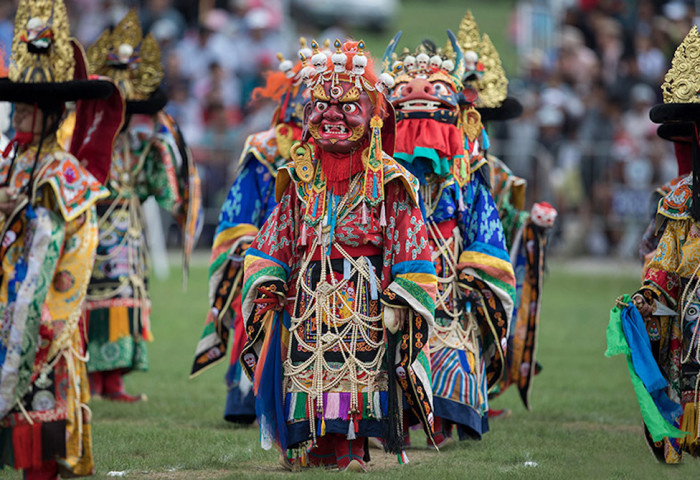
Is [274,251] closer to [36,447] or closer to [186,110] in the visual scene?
[36,447]

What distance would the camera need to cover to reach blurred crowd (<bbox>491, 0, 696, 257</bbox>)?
18.0m

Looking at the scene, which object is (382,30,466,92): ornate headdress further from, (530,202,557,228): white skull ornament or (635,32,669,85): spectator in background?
(635,32,669,85): spectator in background

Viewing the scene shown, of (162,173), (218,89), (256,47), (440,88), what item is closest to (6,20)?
(218,89)

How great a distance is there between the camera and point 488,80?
845 cm

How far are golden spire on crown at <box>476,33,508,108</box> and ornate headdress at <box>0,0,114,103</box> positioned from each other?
2.89m

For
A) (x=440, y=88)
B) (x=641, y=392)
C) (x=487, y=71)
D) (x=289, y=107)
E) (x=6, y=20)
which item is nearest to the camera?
(x=641, y=392)

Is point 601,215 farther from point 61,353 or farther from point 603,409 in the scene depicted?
point 61,353

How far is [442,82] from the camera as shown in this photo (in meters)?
7.52

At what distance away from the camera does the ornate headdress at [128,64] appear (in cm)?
928

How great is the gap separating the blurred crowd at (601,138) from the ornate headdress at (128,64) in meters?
9.87

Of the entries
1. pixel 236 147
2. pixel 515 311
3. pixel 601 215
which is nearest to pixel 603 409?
pixel 515 311

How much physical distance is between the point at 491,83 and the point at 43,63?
332 cm

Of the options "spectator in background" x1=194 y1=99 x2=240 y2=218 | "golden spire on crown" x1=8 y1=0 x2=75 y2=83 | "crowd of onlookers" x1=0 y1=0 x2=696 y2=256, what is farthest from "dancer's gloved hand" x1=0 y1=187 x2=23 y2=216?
"spectator in background" x1=194 y1=99 x2=240 y2=218

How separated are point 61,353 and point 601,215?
1338 centimetres
